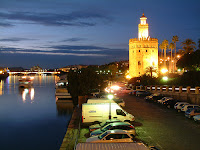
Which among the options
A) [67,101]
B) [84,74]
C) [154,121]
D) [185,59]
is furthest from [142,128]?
[185,59]

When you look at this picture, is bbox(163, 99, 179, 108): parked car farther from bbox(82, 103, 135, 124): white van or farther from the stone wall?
bbox(82, 103, 135, 124): white van

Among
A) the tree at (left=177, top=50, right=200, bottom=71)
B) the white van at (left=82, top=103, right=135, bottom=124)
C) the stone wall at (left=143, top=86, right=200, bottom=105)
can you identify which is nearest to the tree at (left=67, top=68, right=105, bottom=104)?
the stone wall at (left=143, top=86, right=200, bottom=105)

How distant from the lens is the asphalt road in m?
15.5

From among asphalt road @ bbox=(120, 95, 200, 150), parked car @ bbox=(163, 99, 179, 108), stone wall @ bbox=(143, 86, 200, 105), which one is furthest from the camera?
stone wall @ bbox=(143, 86, 200, 105)

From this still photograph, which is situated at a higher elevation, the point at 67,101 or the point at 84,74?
the point at 84,74

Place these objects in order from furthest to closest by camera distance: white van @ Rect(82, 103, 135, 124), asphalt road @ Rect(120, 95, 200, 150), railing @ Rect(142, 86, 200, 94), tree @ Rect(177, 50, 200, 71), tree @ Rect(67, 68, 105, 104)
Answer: tree @ Rect(177, 50, 200, 71), tree @ Rect(67, 68, 105, 104), railing @ Rect(142, 86, 200, 94), white van @ Rect(82, 103, 135, 124), asphalt road @ Rect(120, 95, 200, 150)

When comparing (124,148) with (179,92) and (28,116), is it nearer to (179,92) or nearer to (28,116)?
(179,92)

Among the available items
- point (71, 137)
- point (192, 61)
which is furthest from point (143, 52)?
point (71, 137)

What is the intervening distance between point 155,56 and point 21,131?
64.2 metres

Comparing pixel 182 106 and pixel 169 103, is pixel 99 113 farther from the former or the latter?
pixel 169 103

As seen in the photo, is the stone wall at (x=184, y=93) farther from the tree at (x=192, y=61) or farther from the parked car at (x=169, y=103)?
the tree at (x=192, y=61)

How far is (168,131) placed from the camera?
18.7m

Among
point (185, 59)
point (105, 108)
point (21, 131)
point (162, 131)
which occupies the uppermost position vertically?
point (185, 59)

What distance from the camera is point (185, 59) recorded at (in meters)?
61.9
